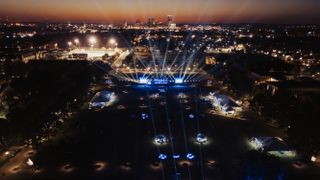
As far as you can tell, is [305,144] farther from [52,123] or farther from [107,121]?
[52,123]

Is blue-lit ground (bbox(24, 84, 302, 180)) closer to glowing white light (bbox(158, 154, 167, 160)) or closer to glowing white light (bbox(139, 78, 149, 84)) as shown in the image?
glowing white light (bbox(158, 154, 167, 160))

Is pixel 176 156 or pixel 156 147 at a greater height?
pixel 156 147

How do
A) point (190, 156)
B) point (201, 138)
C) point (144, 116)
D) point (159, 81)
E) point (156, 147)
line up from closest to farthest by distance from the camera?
point (190, 156), point (156, 147), point (201, 138), point (144, 116), point (159, 81)

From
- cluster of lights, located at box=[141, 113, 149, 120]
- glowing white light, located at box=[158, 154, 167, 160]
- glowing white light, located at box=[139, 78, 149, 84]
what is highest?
glowing white light, located at box=[139, 78, 149, 84]

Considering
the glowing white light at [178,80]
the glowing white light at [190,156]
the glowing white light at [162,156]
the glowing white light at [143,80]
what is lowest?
the glowing white light at [190,156]

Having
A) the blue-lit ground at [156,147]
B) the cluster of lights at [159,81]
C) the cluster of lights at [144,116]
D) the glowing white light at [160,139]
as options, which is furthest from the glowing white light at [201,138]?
the cluster of lights at [159,81]

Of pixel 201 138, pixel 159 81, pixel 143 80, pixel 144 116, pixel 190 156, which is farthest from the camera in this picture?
pixel 143 80

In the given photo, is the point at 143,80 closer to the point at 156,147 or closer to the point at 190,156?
the point at 156,147

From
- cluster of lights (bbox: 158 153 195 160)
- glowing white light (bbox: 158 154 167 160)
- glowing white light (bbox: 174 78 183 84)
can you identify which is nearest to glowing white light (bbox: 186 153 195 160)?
cluster of lights (bbox: 158 153 195 160)

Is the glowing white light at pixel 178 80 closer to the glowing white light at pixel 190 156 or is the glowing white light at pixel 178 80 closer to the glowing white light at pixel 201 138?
the glowing white light at pixel 201 138

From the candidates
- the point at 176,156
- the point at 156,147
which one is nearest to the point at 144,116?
the point at 156,147

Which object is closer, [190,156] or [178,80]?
[190,156]

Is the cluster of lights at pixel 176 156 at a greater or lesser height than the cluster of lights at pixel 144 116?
lesser

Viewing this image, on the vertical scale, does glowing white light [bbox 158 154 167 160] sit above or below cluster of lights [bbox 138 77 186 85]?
below
